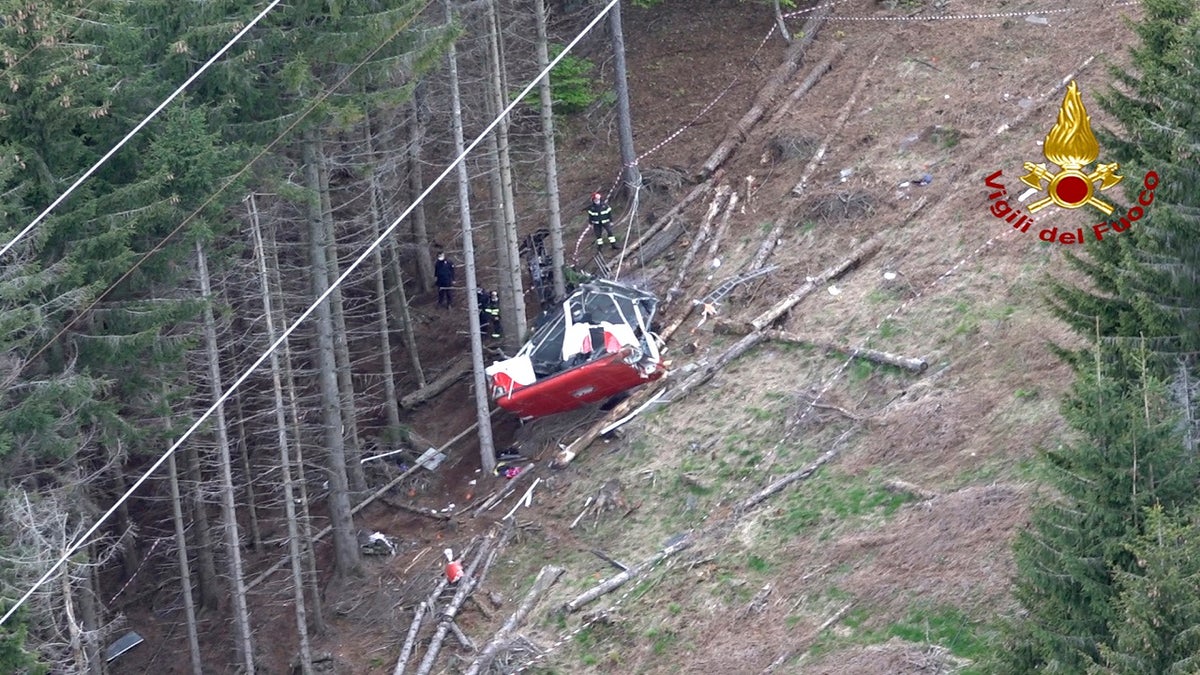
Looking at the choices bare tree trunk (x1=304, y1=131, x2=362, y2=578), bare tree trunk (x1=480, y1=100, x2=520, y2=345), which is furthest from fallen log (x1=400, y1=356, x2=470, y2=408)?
bare tree trunk (x1=304, y1=131, x2=362, y2=578)

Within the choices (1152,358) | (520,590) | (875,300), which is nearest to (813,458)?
(875,300)

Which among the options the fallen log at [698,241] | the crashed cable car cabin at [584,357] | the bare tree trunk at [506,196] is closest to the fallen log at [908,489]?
the crashed cable car cabin at [584,357]

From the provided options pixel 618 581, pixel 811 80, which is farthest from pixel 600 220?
pixel 618 581

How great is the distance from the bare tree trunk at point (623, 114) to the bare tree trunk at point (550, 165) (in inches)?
69.7

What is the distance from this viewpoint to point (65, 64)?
18.5 meters

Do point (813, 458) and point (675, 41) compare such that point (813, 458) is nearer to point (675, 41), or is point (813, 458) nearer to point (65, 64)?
point (65, 64)

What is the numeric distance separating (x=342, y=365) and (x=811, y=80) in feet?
37.2

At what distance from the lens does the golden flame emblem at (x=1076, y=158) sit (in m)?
13.6

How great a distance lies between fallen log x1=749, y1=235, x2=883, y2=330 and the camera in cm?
2236

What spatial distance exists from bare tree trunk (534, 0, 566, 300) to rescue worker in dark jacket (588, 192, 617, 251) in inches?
33.6

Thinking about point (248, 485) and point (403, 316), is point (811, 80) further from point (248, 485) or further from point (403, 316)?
point (248, 485)

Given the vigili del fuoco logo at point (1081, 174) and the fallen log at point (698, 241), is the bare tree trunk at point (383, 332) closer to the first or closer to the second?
the fallen log at point (698, 241)

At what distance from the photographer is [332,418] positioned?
23438mm

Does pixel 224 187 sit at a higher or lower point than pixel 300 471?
higher
